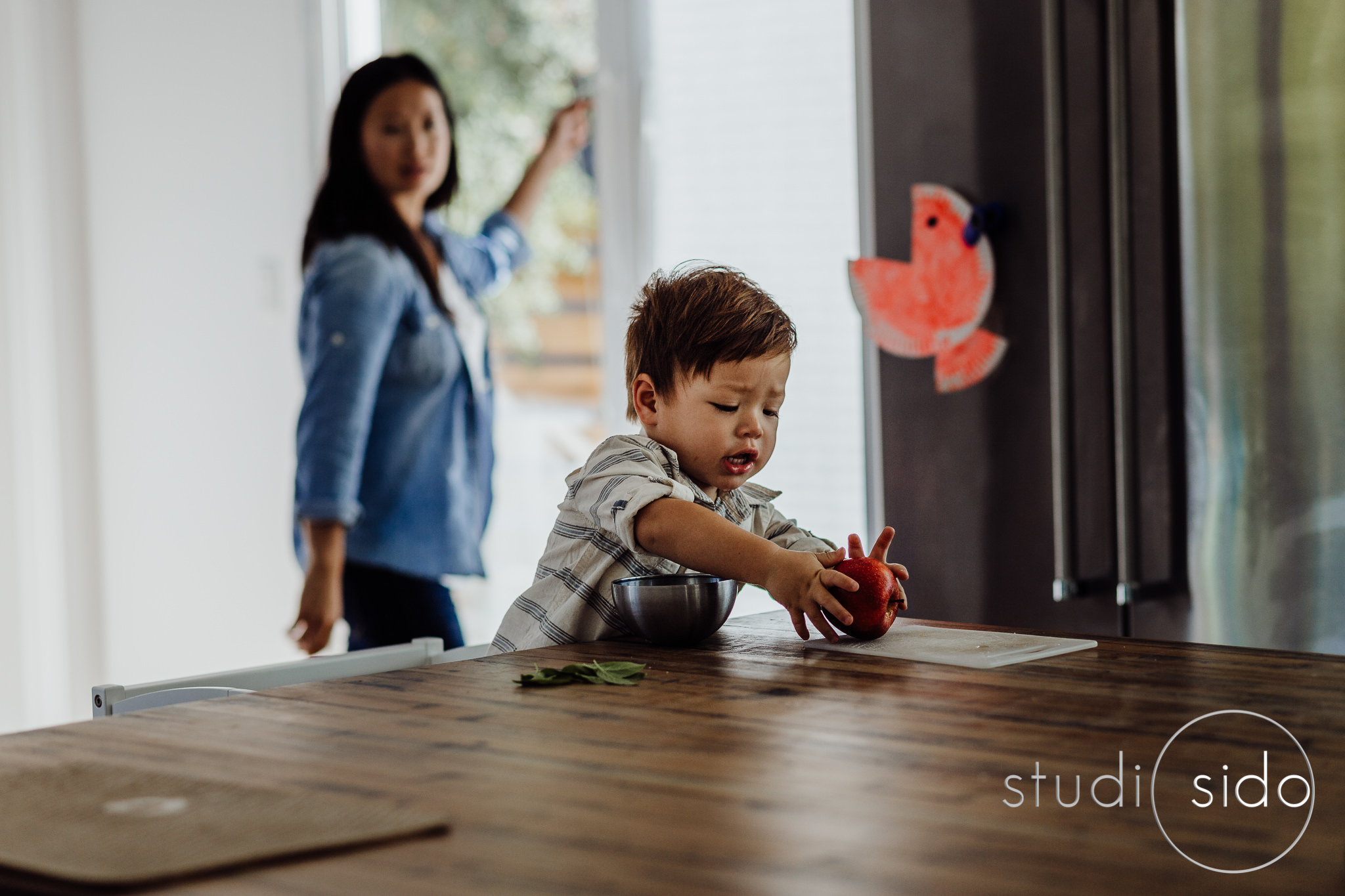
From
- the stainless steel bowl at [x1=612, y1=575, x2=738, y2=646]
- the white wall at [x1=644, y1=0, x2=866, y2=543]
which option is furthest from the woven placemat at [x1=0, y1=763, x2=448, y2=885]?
the white wall at [x1=644, y1=0, x2=866, y2=543]

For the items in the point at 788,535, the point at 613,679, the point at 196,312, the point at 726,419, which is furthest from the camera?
the point at 196,312

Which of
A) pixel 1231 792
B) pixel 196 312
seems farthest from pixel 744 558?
pixel 196 312

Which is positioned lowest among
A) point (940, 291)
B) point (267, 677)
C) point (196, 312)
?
point (267, 677)

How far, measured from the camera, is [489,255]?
254 cm

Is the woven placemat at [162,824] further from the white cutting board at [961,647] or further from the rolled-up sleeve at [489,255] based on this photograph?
the rolled-up sleeve at [489,255]

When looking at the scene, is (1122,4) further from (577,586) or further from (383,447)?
(383,447)

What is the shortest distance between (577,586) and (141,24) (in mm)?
2659

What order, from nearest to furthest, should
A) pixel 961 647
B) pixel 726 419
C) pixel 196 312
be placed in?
pixel 961 647, pixel 726 419, pixel 196 312

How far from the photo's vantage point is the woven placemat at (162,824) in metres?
0.52

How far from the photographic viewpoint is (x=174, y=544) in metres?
3.27

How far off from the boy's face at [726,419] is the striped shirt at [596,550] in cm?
2

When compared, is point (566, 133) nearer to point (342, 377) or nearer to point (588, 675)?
point (342, 377)

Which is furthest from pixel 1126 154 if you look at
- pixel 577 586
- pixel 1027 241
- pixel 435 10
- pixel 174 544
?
pixel 174 544

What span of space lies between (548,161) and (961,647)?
1844 mm
